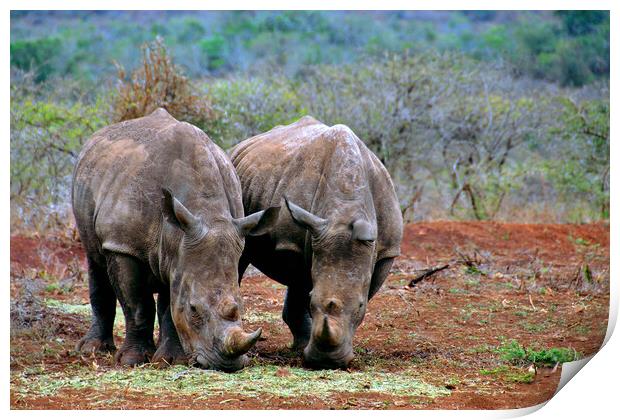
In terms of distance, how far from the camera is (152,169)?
8.33 meters

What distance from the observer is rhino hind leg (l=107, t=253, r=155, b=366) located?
8344 mm

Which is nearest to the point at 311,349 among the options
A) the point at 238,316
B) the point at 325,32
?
the point at 238,316

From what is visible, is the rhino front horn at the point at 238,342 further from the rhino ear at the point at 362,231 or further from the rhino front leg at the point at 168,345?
the rhino ear at the point at 362,231

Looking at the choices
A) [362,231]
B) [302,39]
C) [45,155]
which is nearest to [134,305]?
[362,231]

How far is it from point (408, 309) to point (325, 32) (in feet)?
89.2

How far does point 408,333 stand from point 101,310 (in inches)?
114

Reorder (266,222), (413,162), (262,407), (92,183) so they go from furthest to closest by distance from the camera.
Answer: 1. (413,162)
2. (92,183)
3. (266,222)
4. (262,407)

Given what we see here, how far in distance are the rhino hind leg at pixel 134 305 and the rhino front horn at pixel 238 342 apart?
1262 mm

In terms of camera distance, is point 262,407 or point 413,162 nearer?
point 262,407

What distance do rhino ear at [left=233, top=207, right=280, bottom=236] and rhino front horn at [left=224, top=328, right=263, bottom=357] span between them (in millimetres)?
844

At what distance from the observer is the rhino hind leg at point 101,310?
944 centimetres

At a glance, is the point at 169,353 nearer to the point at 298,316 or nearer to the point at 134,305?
the point at 134,305

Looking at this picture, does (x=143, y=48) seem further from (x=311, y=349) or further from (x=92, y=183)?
(x=311, y=349)

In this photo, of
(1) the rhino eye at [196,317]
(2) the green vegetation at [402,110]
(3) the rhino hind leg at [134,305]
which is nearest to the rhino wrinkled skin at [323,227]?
(1) the rhino eye at [196,317]
